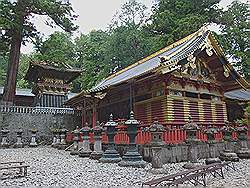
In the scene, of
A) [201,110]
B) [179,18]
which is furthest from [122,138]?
[179,18]

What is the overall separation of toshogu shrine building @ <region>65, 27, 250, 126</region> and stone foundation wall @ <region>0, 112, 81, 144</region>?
3.70 meters

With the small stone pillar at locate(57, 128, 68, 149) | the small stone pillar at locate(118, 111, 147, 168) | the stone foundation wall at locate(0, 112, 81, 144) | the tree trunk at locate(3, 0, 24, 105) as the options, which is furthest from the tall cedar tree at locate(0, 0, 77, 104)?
the small stone pillar at locate(118, 111, 147, 168)

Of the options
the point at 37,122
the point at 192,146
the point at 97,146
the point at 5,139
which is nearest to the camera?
the point at 192,146

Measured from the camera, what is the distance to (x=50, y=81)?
2355 cm

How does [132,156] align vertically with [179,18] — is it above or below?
below

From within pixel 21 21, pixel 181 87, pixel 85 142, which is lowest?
pixel 85 142

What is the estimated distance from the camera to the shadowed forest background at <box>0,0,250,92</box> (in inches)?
793

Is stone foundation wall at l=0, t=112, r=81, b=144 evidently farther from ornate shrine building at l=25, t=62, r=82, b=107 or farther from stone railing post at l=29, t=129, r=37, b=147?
ornate shrine building at l=25, t=62, r=82, b=107

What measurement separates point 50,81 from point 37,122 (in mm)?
5783

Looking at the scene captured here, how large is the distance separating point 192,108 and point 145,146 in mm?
4592

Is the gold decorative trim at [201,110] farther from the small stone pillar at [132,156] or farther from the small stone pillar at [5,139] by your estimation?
the small stone pillar at [5,139]

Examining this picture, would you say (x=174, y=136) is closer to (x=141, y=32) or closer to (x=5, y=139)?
(x=5, y=139)

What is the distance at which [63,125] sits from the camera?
19.8 metres

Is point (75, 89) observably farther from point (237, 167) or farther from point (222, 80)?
point (237, 167)
